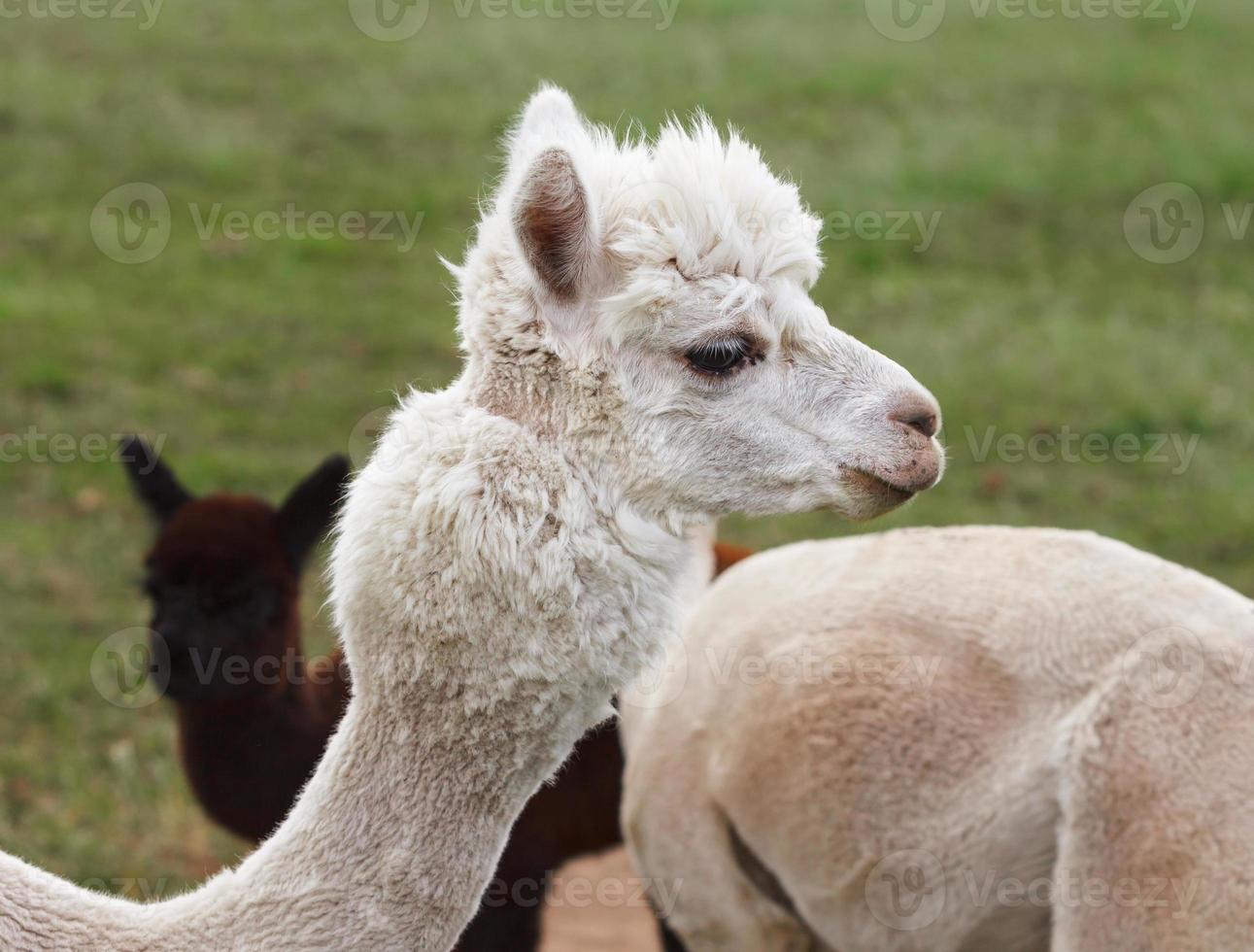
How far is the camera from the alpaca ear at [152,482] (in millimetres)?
4738

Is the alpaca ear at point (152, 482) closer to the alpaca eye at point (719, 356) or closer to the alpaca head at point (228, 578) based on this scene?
the alpaca head at point (228, 578)

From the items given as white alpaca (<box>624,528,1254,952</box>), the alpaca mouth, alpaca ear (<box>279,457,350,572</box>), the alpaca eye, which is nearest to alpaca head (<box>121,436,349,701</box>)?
alpaca ear (<box>279,457,350,572</box>)

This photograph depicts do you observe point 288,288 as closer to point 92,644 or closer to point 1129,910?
point 92,644

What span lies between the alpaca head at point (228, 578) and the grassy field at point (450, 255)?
1491 mm

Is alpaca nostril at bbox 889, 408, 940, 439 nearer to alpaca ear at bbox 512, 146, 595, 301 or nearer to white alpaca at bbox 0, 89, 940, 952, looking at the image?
white alpaca at bbox 0, 89, 940, 952

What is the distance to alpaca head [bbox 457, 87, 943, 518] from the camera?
8.64 feet

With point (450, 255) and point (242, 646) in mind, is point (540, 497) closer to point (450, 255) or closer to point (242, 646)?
point (242, 646)

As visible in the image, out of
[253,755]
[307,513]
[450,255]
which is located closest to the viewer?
[253,755]

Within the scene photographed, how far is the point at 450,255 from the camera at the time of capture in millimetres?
12039

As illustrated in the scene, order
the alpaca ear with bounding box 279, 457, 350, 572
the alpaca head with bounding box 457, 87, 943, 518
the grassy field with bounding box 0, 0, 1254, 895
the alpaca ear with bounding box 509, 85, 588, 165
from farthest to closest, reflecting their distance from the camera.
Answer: the grassy field with bounding box 0, 0, 1254, 895, the alpaca ear with bounding box 279, 457, 350, 572, the alpaca ear with bounding box 509, 85, 588, 165, the alpaca head with bounding box 457, 87, 943, 518

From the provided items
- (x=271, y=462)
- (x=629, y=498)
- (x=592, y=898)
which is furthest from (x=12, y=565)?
(x=629, y=498)

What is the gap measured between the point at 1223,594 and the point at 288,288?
29.6 ft

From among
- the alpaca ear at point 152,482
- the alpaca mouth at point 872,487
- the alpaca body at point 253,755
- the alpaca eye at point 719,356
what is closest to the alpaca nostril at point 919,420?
the alpaca mouth at point 872,487

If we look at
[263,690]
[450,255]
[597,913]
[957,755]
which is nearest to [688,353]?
[957,755]
